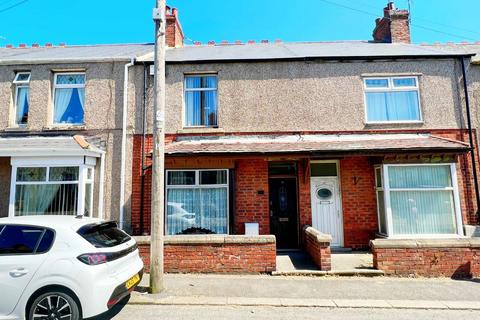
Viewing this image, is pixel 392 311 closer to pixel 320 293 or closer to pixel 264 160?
pixel 320 293

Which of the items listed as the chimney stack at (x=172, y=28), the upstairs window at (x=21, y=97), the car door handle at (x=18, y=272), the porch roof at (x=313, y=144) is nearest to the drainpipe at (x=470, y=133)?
the porch roof at (x=313, y=144)

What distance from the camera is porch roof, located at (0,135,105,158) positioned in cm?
789

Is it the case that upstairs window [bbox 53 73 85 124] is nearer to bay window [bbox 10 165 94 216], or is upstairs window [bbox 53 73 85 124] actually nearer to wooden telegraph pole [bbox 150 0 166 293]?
bay window [bbox 10 165 94 216]

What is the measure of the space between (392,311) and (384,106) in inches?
249

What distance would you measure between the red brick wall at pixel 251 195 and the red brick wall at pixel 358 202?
2.28m

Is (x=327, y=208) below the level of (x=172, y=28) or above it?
below

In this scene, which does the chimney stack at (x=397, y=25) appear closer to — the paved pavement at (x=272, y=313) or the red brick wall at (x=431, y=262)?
the red brick wall at (x=431, y=262)

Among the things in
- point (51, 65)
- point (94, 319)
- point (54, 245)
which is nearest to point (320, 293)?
point (94, 319)

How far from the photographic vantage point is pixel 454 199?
805 centimetres

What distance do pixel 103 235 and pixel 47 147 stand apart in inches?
200

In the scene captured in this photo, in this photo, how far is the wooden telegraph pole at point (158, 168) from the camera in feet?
17.9

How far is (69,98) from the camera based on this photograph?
30.7 ft

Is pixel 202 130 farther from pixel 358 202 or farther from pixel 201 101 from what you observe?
pixel 358 202

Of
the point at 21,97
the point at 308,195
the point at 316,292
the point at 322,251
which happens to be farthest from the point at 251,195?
the point at 21,97
